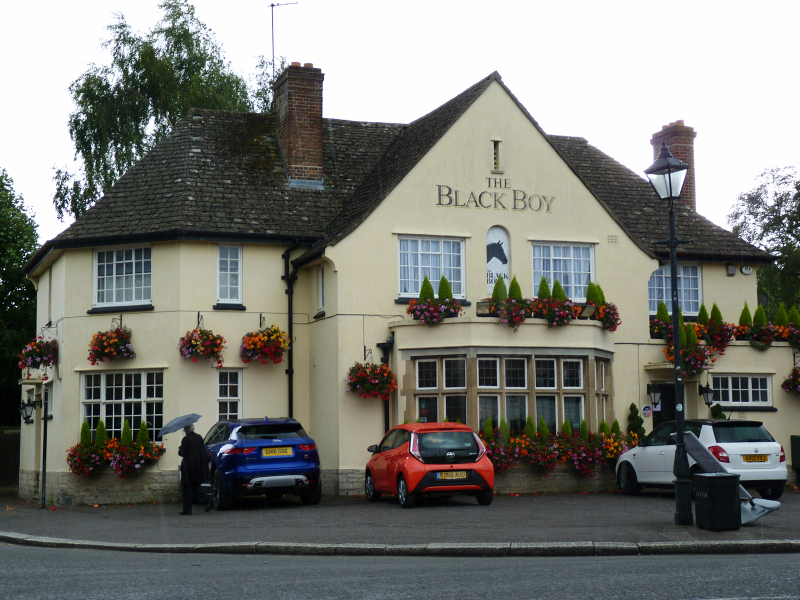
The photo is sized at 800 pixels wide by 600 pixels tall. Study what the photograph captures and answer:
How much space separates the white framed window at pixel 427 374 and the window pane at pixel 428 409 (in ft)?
0.92

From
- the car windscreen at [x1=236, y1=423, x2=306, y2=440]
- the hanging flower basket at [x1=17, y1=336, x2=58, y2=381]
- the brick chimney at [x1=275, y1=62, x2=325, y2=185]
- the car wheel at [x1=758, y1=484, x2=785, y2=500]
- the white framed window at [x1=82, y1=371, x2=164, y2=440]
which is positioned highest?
the brick chimney at [x1=275, y1=62, x2=325, y2=185]

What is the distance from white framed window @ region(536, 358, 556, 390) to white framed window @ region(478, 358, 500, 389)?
39.9 inches

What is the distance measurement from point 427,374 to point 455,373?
709 millimetres

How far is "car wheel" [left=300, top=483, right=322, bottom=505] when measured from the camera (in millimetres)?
20134

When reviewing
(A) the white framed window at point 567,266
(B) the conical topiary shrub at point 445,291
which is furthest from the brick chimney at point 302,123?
(A) the white framed window at point 567,266

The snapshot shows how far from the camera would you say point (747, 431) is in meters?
20.5

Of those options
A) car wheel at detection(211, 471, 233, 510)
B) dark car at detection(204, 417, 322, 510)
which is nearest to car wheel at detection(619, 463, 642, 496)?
dark car at detection(204, 417, 322, 510)

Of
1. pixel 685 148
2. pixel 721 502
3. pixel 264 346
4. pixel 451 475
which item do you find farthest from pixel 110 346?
pixel 685 148

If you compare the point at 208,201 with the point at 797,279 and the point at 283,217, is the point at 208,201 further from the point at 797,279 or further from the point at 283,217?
the point at 797,279

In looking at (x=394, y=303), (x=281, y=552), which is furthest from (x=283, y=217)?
(x=281, y=552)

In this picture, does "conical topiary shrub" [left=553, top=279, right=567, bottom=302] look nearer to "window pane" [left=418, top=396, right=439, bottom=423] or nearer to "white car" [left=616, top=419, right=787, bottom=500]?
"window pane" [left=418, top=396, right=439, bottom=423]

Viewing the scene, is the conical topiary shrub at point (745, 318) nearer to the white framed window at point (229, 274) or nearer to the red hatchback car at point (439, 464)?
the red hatchback car at point (439, 464)

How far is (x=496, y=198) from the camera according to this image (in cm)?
2520

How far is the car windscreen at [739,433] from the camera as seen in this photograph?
2038 cm
